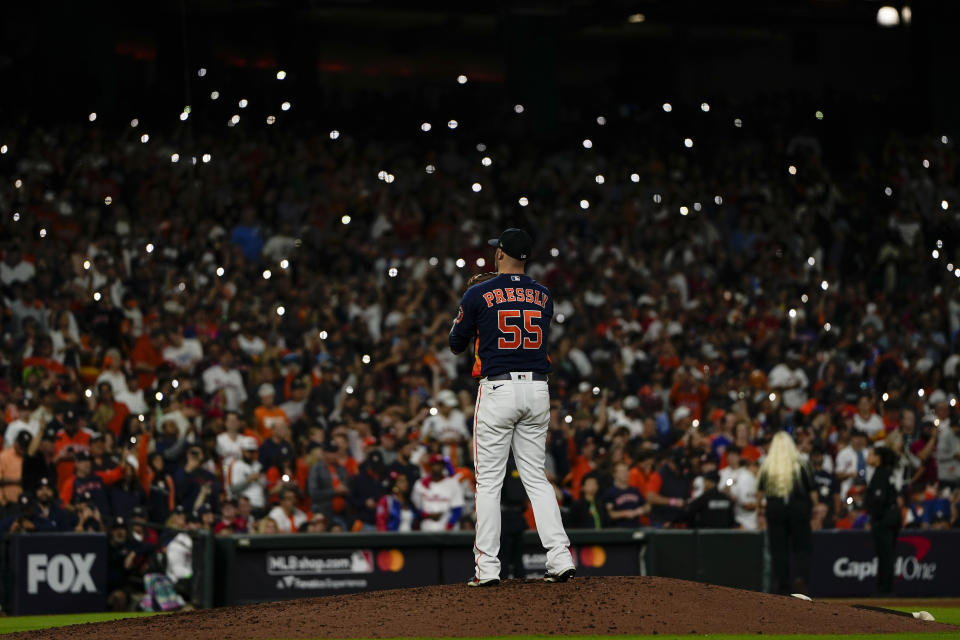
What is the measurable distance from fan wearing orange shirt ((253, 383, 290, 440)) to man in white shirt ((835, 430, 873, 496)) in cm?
746

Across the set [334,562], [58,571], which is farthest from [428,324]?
[58,571]

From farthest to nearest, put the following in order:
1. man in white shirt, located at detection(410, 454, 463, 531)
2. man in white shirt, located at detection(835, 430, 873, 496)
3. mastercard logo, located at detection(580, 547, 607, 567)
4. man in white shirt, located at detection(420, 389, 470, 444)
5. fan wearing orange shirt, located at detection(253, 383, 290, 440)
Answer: man in white shirt, located at detection(835, 430, 873, 496)
man in white shirt, located at detection(420, 389, 470, 444)
fan wearing orange shirt, located at detection(253, 383, 290, 440)
man in white shirt, located at detection(410, 454, 463, 531)
mastercard logo, located at detection(580, 547, 607, 567)

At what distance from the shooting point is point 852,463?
810 inches

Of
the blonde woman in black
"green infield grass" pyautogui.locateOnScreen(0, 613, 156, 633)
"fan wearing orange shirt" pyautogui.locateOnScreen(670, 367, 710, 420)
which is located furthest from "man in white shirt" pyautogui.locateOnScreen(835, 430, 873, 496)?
"green infield grass" pyautogui.locateOnScreen(0, 613, 156, 633)

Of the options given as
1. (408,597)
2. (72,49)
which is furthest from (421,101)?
(408,597)

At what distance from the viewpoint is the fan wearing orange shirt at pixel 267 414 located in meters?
19.5

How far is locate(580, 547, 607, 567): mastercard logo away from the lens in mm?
17141

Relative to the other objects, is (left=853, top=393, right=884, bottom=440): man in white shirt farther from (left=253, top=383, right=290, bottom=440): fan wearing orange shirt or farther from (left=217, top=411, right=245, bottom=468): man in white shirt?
(left=217, top=411, right=245, bottom=468): man in white shirt

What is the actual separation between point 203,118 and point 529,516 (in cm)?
1417

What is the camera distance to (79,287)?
2153 cm

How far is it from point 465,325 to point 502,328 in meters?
0.25

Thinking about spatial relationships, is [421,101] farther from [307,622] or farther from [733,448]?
[307,622]

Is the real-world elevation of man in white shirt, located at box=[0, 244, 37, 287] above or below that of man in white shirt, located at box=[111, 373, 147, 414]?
above

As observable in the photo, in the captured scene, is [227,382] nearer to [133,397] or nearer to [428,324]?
[133,397]
